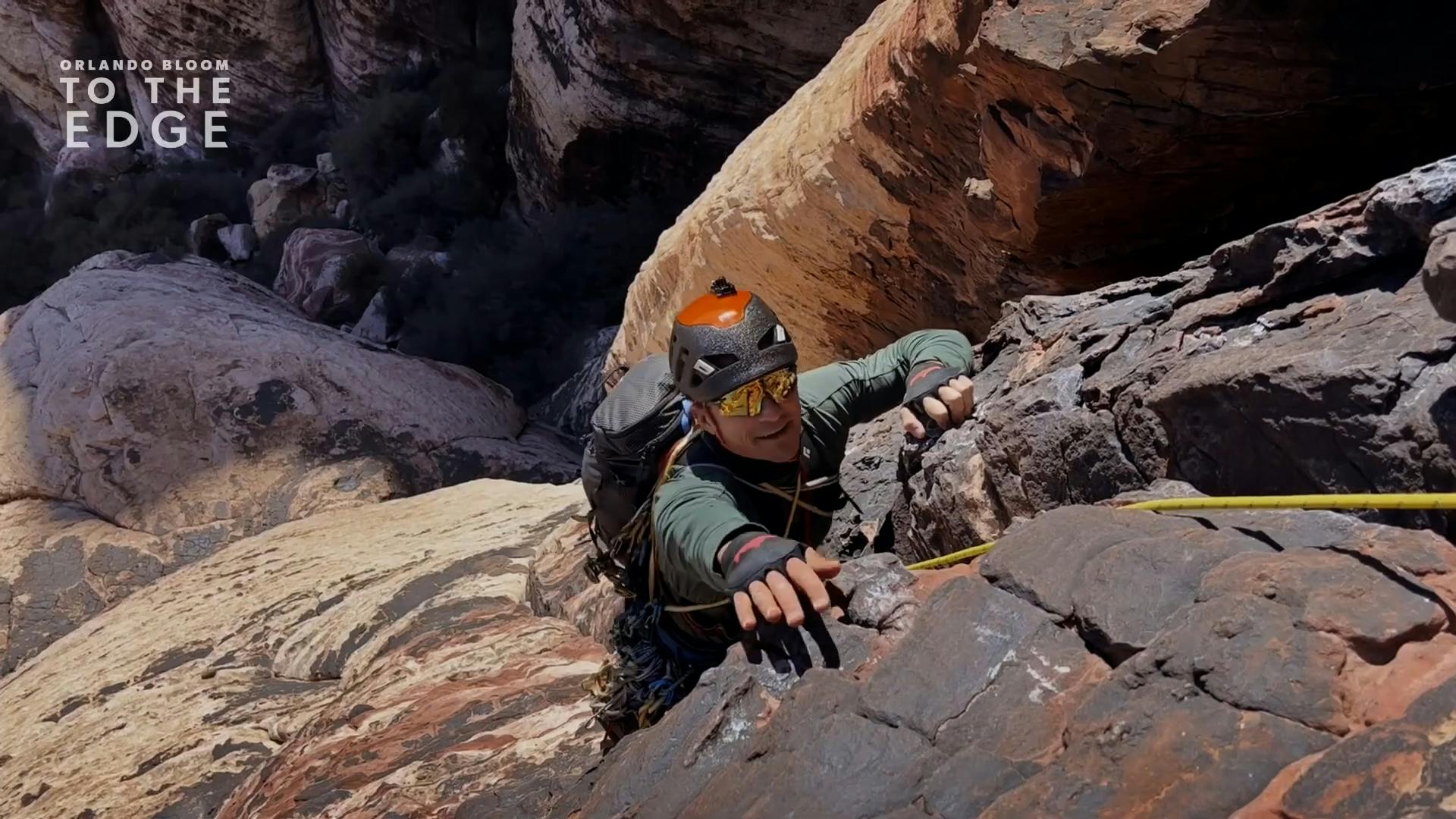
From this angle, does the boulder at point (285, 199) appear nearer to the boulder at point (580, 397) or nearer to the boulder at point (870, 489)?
the boulder at point (580, 397)

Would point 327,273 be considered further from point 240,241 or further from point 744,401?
point 744,401

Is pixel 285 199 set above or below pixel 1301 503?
above

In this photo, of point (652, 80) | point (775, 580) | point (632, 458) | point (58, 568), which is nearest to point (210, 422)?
point (58, 568)

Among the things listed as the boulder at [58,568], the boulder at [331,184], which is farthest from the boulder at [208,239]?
the boulder at [58,568]

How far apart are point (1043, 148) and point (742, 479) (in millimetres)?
1781

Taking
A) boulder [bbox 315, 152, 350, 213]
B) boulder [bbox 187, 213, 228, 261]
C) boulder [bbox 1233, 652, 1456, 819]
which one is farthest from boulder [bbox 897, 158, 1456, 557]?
boulder [bbox 187, 213, 228, 261]

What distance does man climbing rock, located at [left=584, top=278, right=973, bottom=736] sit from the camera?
2166mm

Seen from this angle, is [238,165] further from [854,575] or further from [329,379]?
[854,575]

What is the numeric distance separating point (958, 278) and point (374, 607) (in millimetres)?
2802

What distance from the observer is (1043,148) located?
12.4ft

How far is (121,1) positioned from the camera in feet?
58.4

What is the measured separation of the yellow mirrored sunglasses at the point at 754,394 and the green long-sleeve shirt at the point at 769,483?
145mm

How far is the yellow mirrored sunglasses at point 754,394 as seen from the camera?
2510 millimetres

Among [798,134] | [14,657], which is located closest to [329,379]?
[14,657]
